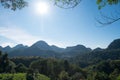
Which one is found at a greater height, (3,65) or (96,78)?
(3,65)

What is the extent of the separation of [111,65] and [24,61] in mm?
70369

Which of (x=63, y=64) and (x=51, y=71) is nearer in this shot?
(x=51, y=71)

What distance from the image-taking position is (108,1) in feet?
31.3

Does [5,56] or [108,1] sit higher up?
[5,56]

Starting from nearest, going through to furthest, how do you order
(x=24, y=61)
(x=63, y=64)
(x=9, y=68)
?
1. (x=9, y=68)
2. (x=63, y=64)
3. (x=24, y=61)

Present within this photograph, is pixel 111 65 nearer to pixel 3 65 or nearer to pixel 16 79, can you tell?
pixel 3 65

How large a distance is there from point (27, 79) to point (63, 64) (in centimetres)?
7222

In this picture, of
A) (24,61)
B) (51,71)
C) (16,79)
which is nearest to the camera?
(16,79)

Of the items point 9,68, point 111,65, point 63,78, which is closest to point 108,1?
point 63,78

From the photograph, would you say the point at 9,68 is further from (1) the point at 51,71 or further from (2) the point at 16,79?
(2) the point at 16,79

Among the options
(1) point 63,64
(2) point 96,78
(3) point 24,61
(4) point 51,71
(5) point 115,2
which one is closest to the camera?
(5) point 115,2

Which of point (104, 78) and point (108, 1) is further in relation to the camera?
point (104, 78)

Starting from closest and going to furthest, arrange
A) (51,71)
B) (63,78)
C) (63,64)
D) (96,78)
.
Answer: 1. (96,78)
2. (63,78)
3. (51,71)
4. (63,64)

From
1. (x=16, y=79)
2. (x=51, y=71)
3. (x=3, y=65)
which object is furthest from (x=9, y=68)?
(x=16, y=79)
